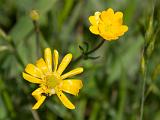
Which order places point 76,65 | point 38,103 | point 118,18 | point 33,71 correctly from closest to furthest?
point 38,103, point 33,71, point 118,18, point 76,65

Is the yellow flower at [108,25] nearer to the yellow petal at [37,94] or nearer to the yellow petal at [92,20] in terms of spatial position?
the yellow petal at [92,20]

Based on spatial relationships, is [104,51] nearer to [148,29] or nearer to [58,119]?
[58,119]

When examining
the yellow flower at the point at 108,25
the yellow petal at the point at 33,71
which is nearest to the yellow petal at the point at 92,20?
the yellow flower at the point at 108,25

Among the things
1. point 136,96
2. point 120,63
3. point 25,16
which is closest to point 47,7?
point 25,16

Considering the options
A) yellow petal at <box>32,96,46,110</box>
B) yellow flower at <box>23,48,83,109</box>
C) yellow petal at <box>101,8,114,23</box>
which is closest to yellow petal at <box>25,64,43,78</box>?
yellow flower at <box>23,48,83,109</box>

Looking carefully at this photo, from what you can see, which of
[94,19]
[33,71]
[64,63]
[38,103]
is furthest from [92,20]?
[38,103]

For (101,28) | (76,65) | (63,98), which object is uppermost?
(101,28)

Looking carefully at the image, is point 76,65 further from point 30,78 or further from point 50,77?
point 30,78
